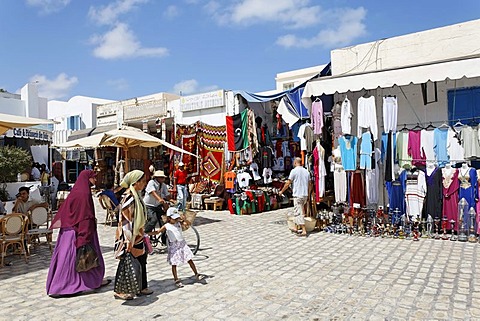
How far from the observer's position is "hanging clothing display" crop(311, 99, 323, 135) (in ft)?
30.4

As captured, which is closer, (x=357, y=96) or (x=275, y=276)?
(x=275, y=276)

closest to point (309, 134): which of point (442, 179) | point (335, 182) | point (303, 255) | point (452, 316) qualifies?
point (335, 182)

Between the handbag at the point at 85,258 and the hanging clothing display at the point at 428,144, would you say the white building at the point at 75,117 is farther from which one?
the handbag at the point at 85,258

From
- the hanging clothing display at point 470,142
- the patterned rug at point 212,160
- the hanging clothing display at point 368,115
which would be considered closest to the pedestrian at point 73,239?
the hanging clothing display at point 368,115

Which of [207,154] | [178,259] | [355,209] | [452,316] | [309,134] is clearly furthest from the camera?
[207,154]

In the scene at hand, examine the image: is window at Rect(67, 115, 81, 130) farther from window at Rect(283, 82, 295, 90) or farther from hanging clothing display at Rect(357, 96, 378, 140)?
hanging clothing display at Rect(357, 96, 378, 140)

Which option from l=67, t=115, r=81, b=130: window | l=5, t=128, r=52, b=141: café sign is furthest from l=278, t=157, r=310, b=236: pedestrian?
l=67, t=115, r=81, b=130: window

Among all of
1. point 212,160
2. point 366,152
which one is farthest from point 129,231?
point 212,160

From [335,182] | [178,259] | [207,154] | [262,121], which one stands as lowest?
[178,259]

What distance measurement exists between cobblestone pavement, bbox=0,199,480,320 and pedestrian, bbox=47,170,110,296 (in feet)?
0.55

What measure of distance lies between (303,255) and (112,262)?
10.5 ft

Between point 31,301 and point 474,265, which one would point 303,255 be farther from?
point 31,301

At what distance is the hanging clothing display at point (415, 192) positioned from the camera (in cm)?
825

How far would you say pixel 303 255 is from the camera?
683 centimetres
